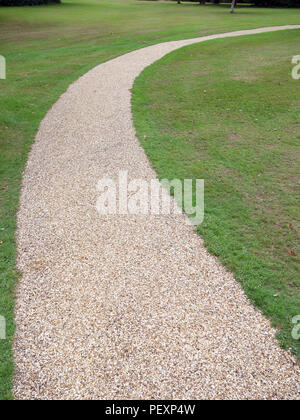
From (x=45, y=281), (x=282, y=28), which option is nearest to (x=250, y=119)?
(x=45, y=281)

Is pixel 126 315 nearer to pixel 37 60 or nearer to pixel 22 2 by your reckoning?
pixel 37 60

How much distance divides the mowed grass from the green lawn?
398 centimetres

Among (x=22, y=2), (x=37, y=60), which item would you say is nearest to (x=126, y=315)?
(x=37, y=60)

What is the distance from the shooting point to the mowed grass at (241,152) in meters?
5.93

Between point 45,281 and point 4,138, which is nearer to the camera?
point 45,281

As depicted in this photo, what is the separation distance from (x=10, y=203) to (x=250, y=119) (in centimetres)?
930

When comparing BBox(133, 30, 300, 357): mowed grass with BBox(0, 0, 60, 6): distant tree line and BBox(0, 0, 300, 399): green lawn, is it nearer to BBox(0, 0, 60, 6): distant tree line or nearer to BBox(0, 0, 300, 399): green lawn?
BBox(0, 0, 300, 399): green lawn

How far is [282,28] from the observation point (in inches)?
1163

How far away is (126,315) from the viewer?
16.6 ft

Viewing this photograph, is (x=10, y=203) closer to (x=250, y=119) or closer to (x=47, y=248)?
(x=47, y=248)

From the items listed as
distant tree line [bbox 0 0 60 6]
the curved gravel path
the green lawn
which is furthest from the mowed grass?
distant tree line [bbox 0 0 60 6]

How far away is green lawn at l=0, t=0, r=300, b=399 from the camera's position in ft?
21.8

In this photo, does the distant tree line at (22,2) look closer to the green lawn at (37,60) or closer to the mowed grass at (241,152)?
the green lawn at (37,60)

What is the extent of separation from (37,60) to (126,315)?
810 inches
